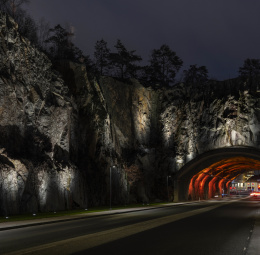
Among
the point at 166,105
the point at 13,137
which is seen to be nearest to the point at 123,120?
the point at 166,105

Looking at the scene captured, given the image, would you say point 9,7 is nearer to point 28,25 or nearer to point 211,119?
point 28,25

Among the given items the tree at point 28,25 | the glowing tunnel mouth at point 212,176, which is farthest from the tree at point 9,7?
the glowing tunnel mouth at point 212,176

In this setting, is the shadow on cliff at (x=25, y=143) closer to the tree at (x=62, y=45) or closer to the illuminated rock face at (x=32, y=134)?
the illuminated rock face at (x=32, y=134)

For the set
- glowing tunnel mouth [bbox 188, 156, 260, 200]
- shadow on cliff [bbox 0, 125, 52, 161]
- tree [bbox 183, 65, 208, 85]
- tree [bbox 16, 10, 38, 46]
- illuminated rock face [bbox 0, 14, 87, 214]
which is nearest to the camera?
illuminated rock face [bbox 0, 14, 87, 214]

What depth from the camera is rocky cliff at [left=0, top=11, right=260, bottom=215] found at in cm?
3897

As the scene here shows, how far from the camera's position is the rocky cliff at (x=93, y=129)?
38969mm

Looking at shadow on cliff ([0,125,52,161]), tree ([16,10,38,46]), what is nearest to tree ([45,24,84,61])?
tree ([16,10,38,46])

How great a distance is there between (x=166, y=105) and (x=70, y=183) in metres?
33.4

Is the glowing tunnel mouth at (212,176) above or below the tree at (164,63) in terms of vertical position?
below

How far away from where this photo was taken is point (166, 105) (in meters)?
72.6

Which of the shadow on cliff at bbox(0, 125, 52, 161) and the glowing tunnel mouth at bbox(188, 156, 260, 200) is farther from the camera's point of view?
the glowing tunnel mouth at bbox(188, 156, 260, 200)

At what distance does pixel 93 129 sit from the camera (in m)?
54.2

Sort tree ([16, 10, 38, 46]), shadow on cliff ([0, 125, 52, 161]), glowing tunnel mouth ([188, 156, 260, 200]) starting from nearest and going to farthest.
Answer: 1. shadow on cliff ([0, 125, 52, 161])
2. tree ([16, 10, 38, 46])
3. glowing tunnel mouth ([188, 156, 260, 200])

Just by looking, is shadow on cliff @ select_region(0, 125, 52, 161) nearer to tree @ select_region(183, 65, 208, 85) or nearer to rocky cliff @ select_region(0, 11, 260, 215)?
rocky cliff @ select_region(0, 11, 260, 215)
